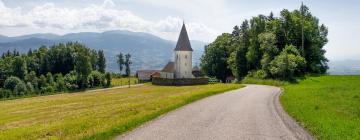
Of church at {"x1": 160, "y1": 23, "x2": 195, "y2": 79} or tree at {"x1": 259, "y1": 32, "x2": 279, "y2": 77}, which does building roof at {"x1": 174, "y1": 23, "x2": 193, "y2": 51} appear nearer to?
church at {"x1": 160, "y1": 23, "x2": 195, "y2": 79}

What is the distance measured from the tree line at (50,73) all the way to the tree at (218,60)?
33.2m

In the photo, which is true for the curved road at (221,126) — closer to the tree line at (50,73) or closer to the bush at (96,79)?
the tree line at (50,73)

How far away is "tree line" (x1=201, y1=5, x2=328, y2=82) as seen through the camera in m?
72.3

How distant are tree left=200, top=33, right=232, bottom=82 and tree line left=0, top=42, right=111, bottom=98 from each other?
3321 cm

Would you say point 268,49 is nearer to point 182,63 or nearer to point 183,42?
point 183,42

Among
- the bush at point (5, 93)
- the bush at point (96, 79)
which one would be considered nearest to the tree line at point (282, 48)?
the bush at point (96, 79)

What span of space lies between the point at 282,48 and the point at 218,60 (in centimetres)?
3057

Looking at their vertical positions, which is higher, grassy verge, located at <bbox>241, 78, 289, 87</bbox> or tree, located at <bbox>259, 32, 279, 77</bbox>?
tree, located at <bbox>259, 32, 279, 77</bbox>

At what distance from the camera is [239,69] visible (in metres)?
95.2

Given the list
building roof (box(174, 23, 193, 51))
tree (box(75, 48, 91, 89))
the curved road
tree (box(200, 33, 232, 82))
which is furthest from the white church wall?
the curved road

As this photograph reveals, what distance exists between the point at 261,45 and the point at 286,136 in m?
66.1

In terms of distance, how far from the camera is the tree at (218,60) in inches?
4316

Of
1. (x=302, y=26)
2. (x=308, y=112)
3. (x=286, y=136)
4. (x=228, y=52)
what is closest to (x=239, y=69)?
(x=228, y=52)

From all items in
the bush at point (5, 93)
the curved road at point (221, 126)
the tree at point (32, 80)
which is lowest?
the bush at point (5, 93)
